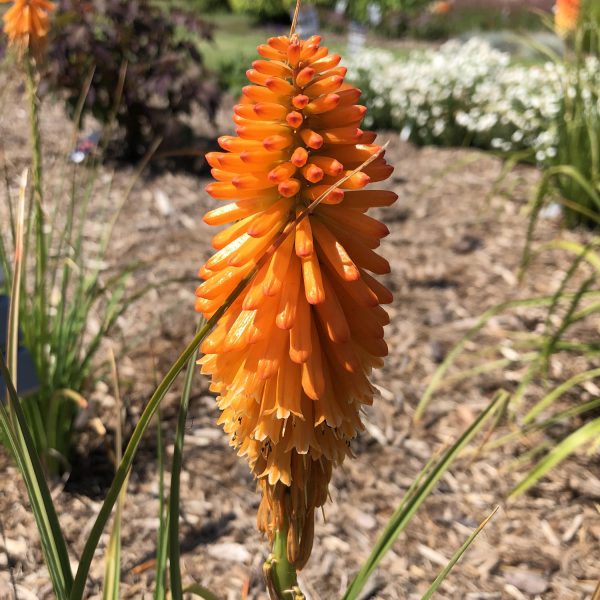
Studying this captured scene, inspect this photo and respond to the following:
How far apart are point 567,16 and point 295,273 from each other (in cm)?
418

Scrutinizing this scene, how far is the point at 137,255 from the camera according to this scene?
4398 millimetres

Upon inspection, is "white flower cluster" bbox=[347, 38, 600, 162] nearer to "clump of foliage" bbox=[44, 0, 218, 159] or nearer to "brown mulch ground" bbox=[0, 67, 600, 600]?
"clump of foliage" bbox=[44, 0, 218, 159]

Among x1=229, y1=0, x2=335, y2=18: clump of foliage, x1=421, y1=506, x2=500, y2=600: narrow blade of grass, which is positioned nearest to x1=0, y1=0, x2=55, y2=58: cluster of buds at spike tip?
x1=421, y1=506, x2=500, y2=600: narrow blade of grass

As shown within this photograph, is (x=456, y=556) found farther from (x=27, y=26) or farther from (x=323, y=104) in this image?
(x=27, y=26)

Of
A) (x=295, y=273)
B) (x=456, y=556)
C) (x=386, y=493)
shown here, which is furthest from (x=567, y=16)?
(x=456, y=556)

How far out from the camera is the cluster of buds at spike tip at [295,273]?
1165 millimetres

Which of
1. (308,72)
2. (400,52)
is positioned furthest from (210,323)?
(400,52)

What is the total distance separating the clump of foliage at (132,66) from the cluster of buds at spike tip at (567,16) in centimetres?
256

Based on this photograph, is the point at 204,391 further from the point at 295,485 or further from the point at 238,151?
the point at 238,151

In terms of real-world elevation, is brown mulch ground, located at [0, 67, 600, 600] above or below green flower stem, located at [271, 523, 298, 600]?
below

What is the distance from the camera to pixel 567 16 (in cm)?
459

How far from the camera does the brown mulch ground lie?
2328 millimetres

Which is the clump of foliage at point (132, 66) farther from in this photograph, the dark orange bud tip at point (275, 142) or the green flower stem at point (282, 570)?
the green flower stem at point (282, 570)

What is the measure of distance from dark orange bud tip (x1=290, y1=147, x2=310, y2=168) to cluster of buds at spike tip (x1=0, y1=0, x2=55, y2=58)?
5.73ft
